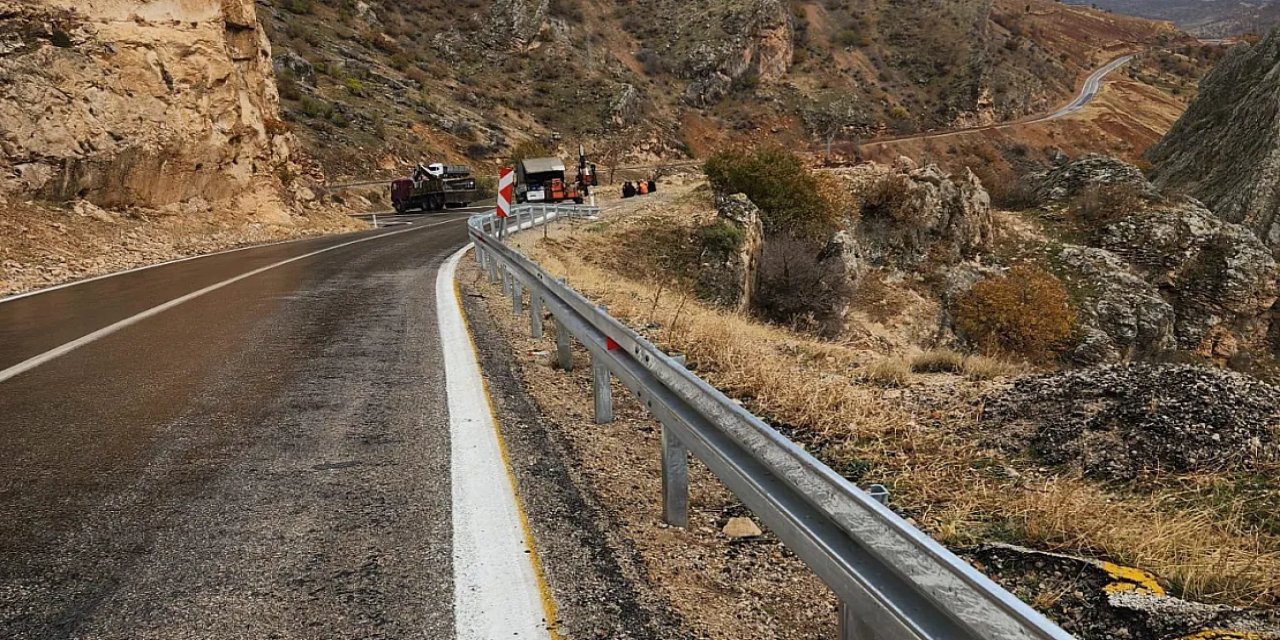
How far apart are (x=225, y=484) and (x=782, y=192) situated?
2711 centimetres

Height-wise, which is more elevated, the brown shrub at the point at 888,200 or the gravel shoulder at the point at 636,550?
the brown shrub at the point at 888,200

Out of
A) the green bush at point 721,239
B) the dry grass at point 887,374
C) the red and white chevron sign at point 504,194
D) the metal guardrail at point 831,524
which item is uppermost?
the red and white chevron sign at point 504,194

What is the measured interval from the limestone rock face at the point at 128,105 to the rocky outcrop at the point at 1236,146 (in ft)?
154

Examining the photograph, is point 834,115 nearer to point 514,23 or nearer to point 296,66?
point 514,23

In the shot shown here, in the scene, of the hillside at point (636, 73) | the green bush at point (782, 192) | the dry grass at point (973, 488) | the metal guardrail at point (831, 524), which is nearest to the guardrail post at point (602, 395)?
the metal guardrail at point (831, 524)

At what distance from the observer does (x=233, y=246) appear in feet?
61.8

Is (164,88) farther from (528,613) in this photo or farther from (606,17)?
(606,17)

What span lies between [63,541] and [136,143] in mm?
19093

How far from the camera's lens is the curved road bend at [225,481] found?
2.60m

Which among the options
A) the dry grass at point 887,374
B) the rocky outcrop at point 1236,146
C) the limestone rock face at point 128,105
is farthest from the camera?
the rocky outcrop at point 1236,146

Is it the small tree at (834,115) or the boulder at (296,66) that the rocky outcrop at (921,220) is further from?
the small tree at (834,115)

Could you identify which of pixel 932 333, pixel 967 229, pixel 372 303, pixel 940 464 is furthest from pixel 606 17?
pixel 940 464

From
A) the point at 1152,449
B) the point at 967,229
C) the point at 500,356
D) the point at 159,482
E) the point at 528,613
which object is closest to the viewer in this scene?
the point at 528,613

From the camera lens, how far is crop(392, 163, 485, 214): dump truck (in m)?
36.8
